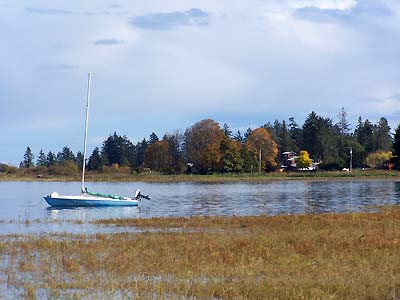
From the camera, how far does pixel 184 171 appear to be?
156m

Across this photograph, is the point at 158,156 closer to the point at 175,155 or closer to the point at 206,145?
the point at 175,155

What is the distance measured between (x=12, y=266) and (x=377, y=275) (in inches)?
415

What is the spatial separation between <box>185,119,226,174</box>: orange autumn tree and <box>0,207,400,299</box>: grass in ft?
360

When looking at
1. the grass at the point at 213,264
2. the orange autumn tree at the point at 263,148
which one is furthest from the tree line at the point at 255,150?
the grass at the point at 213,264

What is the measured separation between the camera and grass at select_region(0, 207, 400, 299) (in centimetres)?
1564

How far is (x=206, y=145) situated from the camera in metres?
142

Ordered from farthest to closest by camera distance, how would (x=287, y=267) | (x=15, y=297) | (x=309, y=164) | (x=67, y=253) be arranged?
(x=309, y=164), (x=67, y=253), (x=287, y=267), (x=15, y=297)

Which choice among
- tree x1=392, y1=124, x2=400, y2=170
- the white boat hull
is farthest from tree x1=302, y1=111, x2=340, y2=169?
the white boat hull

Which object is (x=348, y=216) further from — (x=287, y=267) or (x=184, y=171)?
(x=184, y=171)

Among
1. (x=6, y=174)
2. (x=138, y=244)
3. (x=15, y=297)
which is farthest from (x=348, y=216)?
(x=6, y=174)

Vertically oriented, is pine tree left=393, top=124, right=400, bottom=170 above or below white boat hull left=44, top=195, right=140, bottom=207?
above

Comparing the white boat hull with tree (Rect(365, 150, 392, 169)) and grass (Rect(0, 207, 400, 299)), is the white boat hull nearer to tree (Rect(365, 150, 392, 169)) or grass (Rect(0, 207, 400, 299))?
grass (Rect(0, 207, 400, 299))

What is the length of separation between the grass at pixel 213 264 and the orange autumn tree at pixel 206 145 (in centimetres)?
10984

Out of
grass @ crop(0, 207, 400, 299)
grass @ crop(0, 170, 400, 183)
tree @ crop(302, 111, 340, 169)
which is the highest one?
tree @ crop(302, 111, 340, 169)
